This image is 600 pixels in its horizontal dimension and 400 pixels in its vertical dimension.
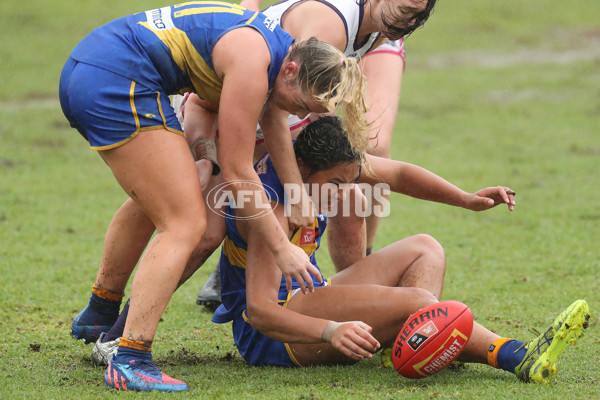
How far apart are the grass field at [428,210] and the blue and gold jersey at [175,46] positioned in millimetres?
1286

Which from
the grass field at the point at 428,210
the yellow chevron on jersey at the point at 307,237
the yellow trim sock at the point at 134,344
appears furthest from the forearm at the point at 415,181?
the yellow trim sock at the point at 134,344

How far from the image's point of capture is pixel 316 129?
361 centimetres

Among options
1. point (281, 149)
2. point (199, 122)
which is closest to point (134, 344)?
point (281, 149)

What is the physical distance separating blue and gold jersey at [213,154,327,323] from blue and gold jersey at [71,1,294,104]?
1.60 ft

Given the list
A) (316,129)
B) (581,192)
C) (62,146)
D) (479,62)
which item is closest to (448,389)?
(316,129)

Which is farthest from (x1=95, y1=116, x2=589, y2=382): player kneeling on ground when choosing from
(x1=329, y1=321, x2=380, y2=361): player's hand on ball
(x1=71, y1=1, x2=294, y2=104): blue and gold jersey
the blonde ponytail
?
(x1=71, y1=1, x2=294, y2=104): blue and gold jersey

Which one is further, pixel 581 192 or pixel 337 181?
pixel 581 192

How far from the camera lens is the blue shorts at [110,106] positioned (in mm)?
3221

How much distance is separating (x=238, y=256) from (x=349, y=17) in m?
1.28

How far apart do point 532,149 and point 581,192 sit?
2346 mm

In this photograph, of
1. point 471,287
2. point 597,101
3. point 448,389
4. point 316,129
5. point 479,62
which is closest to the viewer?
point 448,389

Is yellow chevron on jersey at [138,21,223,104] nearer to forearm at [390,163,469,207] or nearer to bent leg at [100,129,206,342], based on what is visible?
bent leg at [100,129,206,342]

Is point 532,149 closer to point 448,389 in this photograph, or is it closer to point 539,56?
point 539,56

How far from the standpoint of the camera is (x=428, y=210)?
7.97 meters
